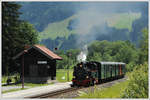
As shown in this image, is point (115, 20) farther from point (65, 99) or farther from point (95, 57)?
point (65, 99)

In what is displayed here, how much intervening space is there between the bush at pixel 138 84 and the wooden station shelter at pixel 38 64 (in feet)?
19.6

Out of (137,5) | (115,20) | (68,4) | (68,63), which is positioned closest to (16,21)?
(68,4)

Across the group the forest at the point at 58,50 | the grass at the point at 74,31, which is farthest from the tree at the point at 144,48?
the grass at the point at 74,31

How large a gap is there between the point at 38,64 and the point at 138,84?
27.0ft

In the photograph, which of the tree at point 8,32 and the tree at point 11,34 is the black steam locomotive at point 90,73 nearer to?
the tree at point 11,34

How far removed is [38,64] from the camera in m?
21.3

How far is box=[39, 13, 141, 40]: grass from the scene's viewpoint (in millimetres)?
19231

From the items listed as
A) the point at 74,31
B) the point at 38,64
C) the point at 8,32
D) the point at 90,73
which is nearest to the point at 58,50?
the point at 74,31

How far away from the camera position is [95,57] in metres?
22.1

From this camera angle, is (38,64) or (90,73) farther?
(90,73)

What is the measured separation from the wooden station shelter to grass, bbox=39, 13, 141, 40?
1.57 meters

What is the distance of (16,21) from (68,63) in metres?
5.36

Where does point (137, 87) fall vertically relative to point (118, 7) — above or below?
below

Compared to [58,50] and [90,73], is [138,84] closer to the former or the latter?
[58,50]
